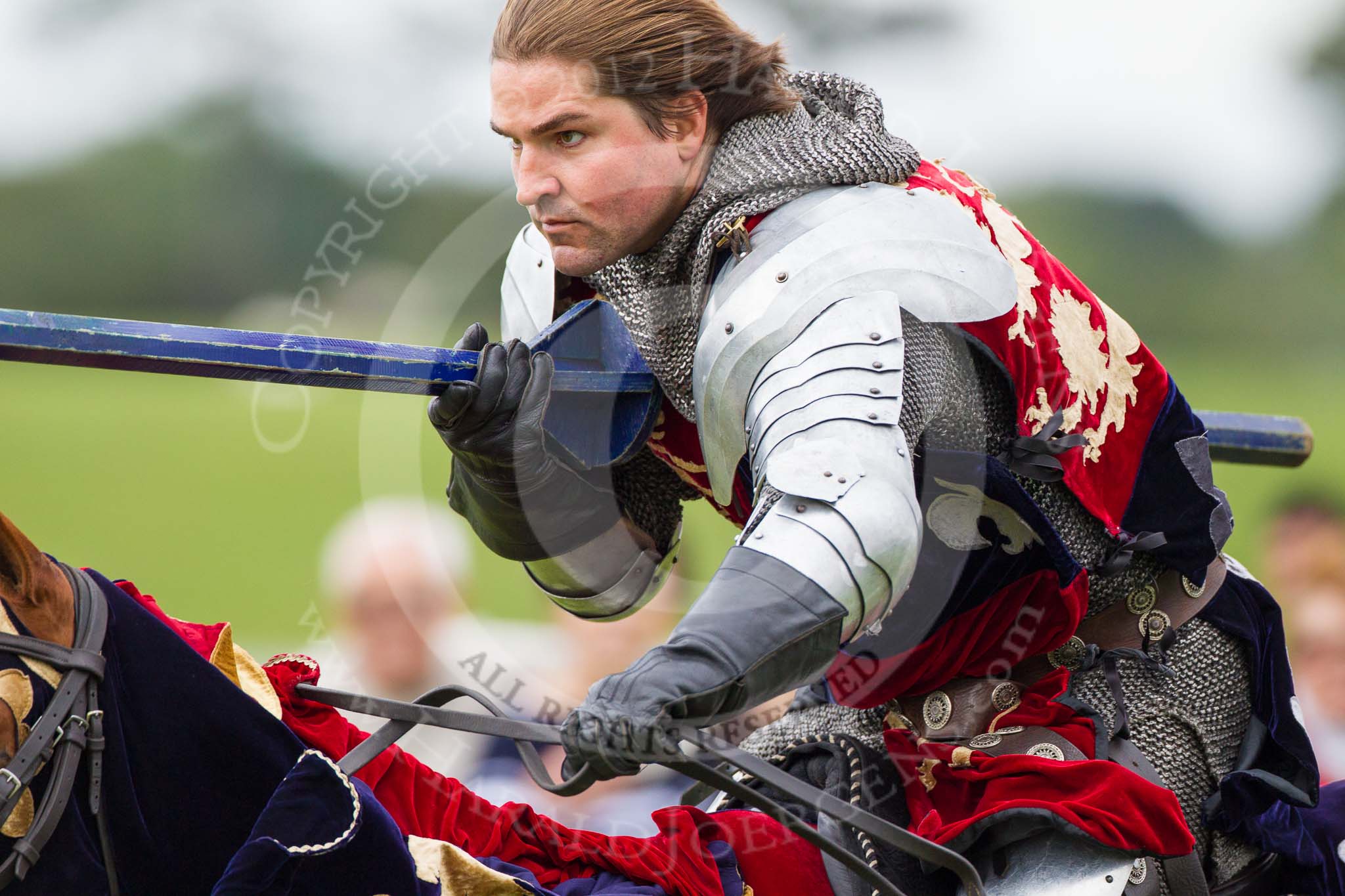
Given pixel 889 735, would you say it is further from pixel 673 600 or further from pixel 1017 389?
pixel 673 600

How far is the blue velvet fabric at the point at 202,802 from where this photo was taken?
1.79 metres

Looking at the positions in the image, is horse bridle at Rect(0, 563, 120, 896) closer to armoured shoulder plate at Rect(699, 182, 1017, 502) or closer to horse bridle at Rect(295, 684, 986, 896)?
horse bridle at Rect(295, 684, 986, 896)

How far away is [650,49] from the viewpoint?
7.75 feet

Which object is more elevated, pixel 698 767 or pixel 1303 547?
pixel 698 767

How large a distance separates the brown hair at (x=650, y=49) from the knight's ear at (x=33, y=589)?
1.04m

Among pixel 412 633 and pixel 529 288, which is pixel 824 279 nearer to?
pixel 529 288

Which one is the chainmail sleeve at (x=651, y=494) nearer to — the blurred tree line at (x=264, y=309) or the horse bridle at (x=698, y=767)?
the horse bridle at (x=698, y=767)

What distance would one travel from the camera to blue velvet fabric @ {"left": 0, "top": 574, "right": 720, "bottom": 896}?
5.86ft

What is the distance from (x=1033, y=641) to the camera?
2506mm

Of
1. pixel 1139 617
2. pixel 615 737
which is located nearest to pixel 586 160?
pixel 615 737

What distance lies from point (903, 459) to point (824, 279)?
11.2 inches

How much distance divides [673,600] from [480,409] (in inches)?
98.5

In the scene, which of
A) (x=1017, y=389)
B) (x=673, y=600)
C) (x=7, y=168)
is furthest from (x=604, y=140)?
(x=7, y=168)

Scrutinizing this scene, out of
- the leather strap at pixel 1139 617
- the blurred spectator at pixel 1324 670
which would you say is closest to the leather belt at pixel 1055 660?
the leather strap at pixel 1139 617
